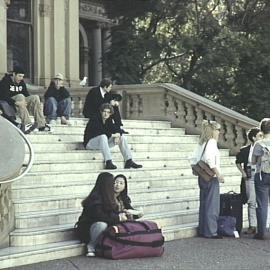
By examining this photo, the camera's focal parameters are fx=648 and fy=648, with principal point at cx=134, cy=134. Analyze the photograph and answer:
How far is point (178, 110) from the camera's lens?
14.4 metres

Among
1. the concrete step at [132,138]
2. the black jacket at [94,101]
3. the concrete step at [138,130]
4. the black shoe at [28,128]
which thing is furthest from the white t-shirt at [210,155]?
the concrete step at [138,130]

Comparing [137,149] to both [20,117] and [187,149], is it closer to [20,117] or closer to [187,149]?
[187,149]

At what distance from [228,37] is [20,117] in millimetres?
8975

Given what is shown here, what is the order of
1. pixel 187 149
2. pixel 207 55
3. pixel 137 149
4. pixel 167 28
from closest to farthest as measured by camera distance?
pixel 137 149, pixel 187 149, pixel 207 55, pixel 167 28

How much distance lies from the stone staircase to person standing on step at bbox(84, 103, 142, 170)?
191mm

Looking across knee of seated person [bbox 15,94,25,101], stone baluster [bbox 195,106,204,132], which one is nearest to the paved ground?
knee of seated person [bbox 15,94,25,101]

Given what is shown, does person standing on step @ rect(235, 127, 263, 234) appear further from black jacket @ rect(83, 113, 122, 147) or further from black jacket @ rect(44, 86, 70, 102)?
black jacket @ rect(44, 86, 70, 102)

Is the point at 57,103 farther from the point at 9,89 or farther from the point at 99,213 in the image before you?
the point at 99,213

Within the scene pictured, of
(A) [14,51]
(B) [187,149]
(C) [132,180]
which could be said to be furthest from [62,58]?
(C) [132,180]

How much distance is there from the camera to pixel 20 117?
10742mm

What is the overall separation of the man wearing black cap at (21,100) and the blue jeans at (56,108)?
0.78 metres

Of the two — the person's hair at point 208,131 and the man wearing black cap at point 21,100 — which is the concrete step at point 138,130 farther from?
the person's hair at point 208,131

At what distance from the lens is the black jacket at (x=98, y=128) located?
10.6 meters

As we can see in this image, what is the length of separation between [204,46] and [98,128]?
8.71 meters
